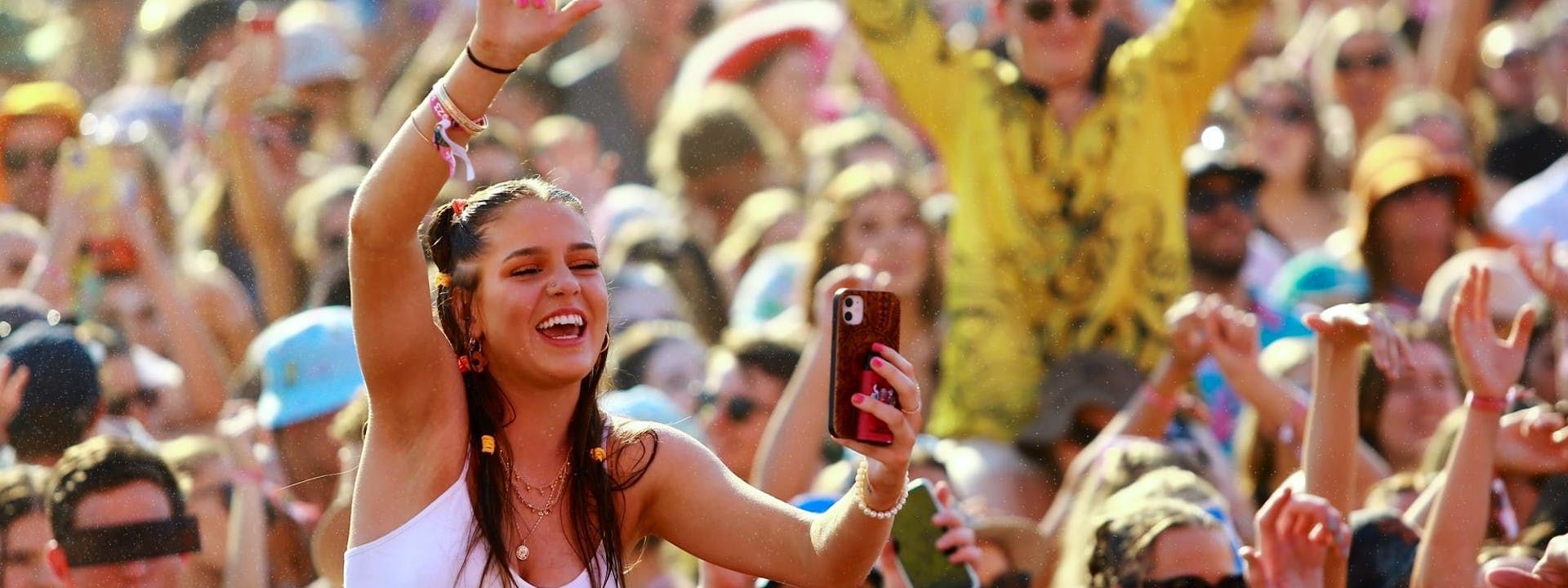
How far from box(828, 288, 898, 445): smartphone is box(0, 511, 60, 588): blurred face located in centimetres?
239

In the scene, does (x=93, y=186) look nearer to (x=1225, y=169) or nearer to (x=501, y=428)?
(x=1225, y=169)

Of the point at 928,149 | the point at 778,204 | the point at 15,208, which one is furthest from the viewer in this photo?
the point at 928,149

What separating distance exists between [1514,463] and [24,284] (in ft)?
14.6

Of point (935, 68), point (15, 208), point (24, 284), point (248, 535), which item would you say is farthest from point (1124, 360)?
point (15, 208)

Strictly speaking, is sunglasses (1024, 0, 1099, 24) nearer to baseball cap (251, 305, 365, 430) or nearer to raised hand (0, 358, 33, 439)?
baseball cap (251, 305, 365, 430)

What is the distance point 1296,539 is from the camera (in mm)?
3604

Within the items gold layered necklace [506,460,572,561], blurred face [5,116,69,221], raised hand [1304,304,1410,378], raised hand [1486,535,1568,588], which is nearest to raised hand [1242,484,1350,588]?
raised hand [1486,535,1568,588]

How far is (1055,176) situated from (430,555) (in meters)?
3.25

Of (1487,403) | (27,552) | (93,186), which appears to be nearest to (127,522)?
(27,552)

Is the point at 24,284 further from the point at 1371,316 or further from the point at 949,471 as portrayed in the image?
the point at 1371,316

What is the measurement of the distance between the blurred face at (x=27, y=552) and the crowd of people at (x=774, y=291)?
0.01 m

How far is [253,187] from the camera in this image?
24.9 feet

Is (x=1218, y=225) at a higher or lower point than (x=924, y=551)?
higher

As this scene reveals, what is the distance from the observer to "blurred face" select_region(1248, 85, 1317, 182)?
796 cm
